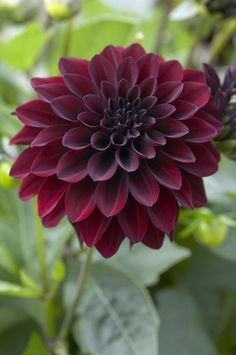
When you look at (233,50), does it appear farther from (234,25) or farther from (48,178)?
(48,178)

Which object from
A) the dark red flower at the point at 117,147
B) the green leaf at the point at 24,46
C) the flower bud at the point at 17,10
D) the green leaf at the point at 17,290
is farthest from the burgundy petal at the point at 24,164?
the flower bud at the point at 17,10

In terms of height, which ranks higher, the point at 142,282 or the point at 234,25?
the point at 234,25

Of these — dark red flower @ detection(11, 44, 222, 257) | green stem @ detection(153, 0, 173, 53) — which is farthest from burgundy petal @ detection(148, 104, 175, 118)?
green stem @ detection(153, 0, 173, 53)

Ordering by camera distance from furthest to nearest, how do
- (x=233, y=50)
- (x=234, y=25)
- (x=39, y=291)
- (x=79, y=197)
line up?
(x=233, y=50) → (x=234, y=25) → (x=39, y=291) → (x=79, y=197)

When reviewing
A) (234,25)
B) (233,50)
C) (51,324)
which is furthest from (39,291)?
(233,50)

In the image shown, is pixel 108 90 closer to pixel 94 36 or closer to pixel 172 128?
pixel 172 128
